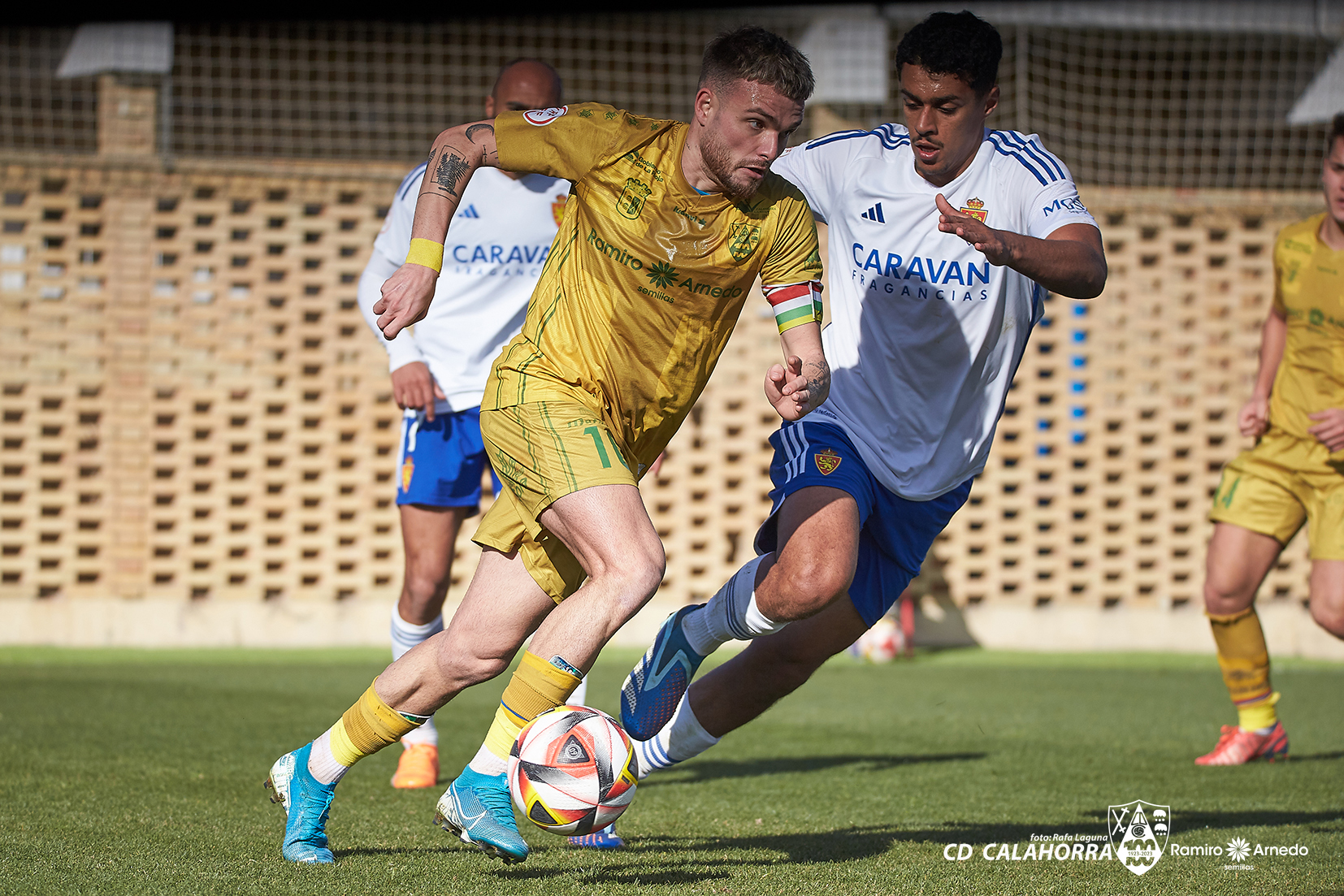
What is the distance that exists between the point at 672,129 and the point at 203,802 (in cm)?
251

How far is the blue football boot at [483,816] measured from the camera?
2.76 meters

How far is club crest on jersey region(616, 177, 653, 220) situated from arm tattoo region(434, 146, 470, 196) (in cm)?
40

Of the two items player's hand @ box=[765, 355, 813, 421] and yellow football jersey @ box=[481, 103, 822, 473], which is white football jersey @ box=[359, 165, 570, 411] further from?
player's hand @ box=[765, 355, 813, 421]

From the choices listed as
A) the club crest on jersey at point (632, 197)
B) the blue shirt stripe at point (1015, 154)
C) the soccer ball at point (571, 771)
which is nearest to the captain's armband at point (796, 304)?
the club crest on jersey at point (632, 197)

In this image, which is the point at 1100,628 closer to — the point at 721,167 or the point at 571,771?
the point at 721,167

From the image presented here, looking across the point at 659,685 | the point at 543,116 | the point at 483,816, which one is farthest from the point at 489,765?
the point at 543,116

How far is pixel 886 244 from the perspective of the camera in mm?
3715

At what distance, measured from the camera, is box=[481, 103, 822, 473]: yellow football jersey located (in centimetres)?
310

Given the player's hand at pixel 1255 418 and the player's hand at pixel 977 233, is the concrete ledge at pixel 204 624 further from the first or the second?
the player's hand at pixel 977 233

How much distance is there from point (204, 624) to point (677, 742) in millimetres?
6930

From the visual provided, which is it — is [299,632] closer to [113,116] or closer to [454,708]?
[454,708]

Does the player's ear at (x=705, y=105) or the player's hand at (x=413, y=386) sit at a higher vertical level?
the player's ear at (x=705, y=105)

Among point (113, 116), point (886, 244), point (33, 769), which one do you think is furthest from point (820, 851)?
point (113, 116)

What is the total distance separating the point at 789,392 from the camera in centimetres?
299
